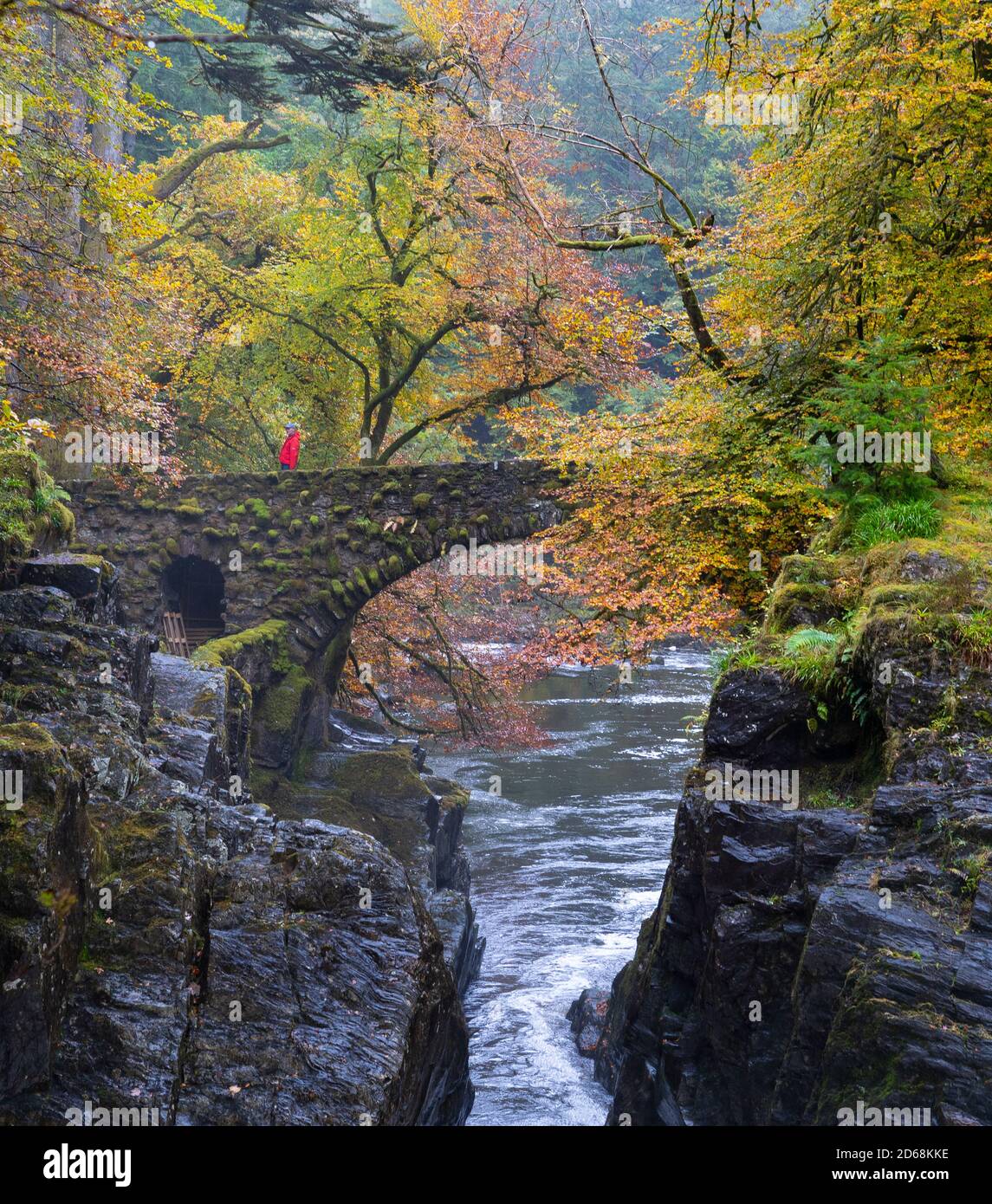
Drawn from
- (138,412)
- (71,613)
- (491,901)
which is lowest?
(491,901)

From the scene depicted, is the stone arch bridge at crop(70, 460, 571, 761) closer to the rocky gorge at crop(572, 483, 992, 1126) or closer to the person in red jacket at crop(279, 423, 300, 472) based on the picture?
the person in red jacket at crop(279, 423, 300, 472)

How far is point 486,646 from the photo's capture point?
28359 millimetres

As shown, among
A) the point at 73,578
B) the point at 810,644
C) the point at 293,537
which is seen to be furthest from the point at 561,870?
the point at 810,644

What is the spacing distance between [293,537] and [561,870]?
728 cm

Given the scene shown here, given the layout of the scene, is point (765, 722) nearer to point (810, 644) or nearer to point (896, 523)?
point (810, 644)

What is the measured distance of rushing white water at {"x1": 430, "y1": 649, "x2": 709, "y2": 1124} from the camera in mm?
11742

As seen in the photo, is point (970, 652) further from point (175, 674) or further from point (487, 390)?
point (487, 390)

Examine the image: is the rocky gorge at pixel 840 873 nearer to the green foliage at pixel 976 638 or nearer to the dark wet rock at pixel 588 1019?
the green foliage at pixel 976 638

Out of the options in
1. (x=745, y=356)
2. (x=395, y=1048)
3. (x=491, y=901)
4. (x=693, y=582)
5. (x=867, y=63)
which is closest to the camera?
(x=395, y=1048)

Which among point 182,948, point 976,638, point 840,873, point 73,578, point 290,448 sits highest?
point 290,448

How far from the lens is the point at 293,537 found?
16.8 m

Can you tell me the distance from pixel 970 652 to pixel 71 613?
7.71 m

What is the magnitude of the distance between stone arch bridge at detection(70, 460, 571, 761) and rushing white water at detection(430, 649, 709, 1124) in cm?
467

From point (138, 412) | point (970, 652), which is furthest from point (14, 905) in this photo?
point (138, 412)
